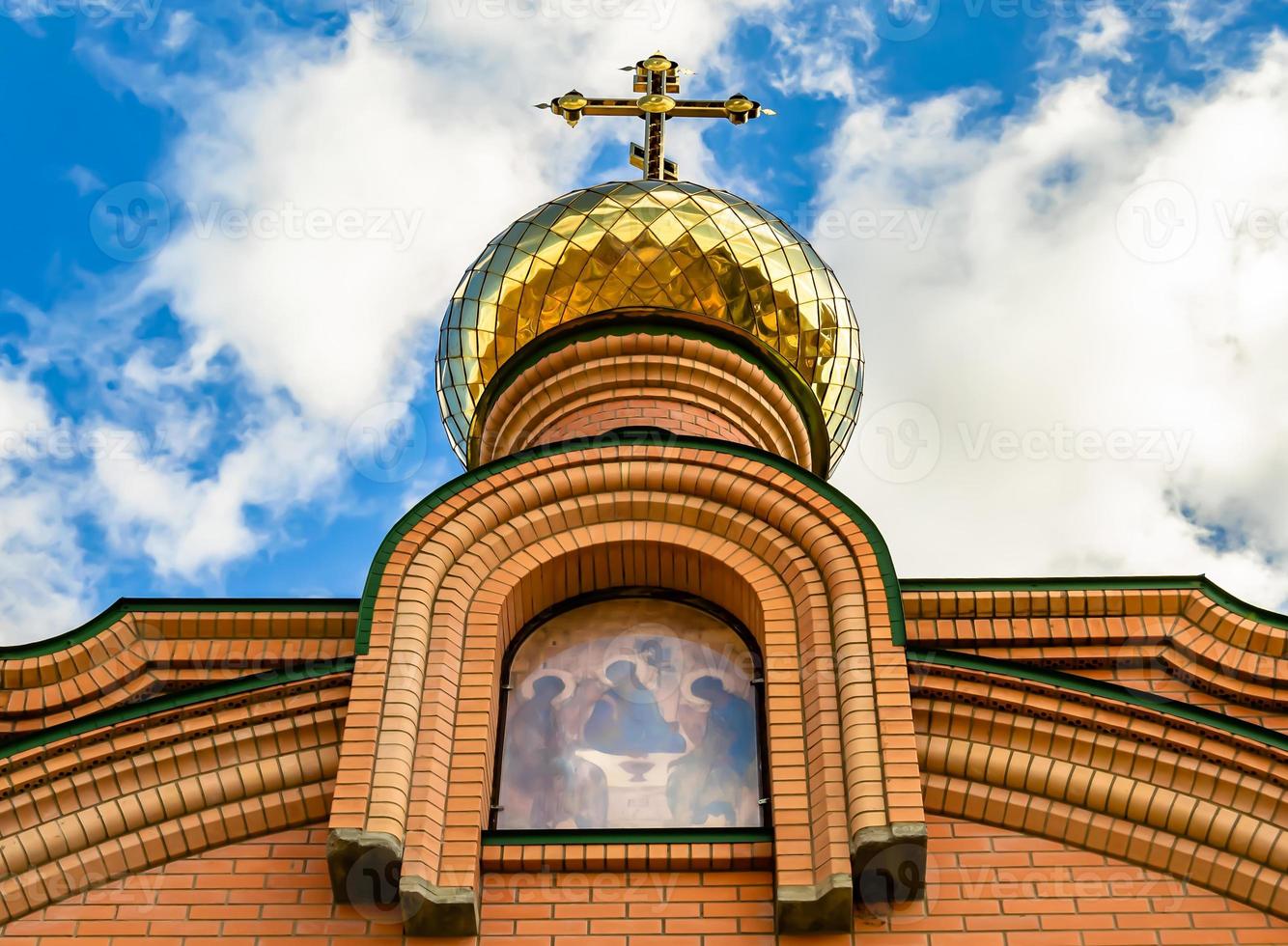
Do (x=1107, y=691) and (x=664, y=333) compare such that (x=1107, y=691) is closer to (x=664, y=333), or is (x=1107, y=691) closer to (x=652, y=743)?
(x=652, y=743)

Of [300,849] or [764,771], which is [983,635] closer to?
[764,771]

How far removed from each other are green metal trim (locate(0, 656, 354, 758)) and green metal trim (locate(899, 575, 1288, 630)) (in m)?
2.70

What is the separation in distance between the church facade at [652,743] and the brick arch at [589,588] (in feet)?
0.04

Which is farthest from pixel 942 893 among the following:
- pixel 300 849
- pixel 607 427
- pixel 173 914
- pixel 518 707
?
pixel 607 427

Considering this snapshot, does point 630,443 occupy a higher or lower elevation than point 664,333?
lower

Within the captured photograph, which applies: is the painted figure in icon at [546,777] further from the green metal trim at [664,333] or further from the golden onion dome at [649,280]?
the golden onion dome at [649,280]

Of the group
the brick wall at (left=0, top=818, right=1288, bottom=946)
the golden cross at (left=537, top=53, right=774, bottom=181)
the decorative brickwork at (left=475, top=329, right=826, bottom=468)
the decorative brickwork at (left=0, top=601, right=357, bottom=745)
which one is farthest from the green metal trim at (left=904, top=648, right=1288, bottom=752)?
the golden cross at (left=537, top=53, right=774, bottom=181)

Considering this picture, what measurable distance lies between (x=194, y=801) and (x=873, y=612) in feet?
8.81

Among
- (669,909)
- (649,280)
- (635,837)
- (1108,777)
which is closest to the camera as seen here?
(669,909)

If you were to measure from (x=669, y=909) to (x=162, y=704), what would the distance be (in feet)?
7.03

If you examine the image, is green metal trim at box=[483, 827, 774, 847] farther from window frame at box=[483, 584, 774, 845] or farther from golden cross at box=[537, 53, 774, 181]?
golden cross at box=[537, 53, 774, 181]

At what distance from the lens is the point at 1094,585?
7652 mm

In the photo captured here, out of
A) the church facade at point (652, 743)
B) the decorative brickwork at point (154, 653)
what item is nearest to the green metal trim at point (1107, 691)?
the church facade at point (652, 743)

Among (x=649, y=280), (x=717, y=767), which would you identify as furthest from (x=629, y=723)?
(x=649, y=280)
